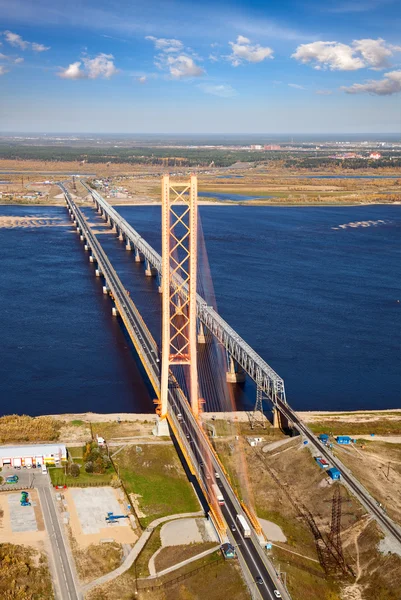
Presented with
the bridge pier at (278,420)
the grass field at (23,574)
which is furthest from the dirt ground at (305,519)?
the grass field at (23,574)

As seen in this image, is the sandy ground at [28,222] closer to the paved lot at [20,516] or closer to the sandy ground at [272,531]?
the paved lot at [20,516]

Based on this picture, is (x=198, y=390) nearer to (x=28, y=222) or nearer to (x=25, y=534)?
(x=25, y=534)

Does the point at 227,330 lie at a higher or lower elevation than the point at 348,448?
higher

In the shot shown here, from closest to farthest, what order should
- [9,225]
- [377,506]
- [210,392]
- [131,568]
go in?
[131,568] < [377,506] < [210,392] < [9,225]

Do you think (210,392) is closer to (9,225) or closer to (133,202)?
(9,225)

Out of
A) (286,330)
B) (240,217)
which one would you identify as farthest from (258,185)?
(286,330)

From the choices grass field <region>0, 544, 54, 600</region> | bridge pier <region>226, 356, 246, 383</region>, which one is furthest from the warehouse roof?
bridge pier <region>226, 356, 246, 383</region>

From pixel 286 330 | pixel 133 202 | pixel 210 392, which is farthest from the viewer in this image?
pixel 133 202
